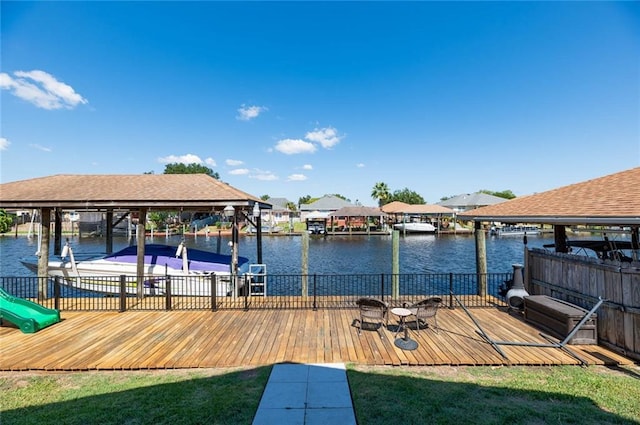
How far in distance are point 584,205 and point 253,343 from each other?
927 centimetres

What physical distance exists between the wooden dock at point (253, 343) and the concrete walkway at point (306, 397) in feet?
1.54

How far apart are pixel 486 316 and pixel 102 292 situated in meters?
14.8

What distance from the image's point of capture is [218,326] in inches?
311

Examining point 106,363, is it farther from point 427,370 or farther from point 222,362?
point 427,370

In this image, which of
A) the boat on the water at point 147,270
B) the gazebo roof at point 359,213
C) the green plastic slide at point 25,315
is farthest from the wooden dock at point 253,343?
the gazebo roof at point 359,213

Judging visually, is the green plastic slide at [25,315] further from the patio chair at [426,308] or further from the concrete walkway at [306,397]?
the patio chair at [426,308]

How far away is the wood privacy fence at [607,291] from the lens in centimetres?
601

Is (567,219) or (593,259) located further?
(567,219)

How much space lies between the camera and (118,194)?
10.8 meters

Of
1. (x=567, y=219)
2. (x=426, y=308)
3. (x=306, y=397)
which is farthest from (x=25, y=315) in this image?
(x=567, y=219)

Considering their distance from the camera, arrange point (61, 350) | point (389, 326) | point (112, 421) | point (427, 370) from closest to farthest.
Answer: point (112, 421) → point (427, 370) → point (61, 350) → point (389, 326)

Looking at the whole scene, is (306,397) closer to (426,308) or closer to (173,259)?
(426,308)

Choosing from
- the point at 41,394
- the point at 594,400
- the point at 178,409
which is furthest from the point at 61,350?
the point at 594,400

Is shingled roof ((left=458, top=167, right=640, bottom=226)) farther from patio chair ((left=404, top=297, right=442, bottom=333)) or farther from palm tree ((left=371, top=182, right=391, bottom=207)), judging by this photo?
palm tree ((left=371, top=182, right=391, bottom=207))
